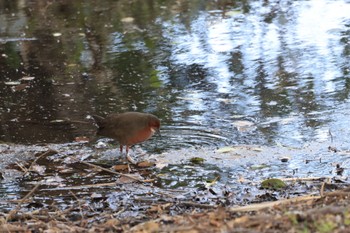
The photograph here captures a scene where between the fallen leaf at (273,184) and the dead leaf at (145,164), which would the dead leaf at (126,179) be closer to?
the dead leaf at (145,164)

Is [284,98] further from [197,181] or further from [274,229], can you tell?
[274,229]

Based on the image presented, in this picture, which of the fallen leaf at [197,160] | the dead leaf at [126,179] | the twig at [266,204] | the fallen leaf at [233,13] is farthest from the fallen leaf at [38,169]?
the fallen leaf at [233,13]

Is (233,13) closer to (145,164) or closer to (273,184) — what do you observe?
(145,164)

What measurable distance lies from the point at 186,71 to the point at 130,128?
2.80 metres

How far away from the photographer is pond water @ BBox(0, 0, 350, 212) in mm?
A: 6805

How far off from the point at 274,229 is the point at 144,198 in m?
1.66

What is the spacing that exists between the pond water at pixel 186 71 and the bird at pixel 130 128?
0.42 m

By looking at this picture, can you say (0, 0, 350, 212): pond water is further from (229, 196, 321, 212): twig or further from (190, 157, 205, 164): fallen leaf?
(229, 196, 321, 212): twig

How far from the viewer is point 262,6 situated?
1212cm

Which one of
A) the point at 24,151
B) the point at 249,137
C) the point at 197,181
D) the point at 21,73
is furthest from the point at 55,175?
the point at 21,73

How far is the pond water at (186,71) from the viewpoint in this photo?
6.80 meters

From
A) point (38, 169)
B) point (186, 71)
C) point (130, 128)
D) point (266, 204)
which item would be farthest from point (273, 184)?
point (186, 71)

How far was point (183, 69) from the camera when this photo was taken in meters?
8.77

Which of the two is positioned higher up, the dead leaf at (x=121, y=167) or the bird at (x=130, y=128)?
the bird at (x=130, y=128)
